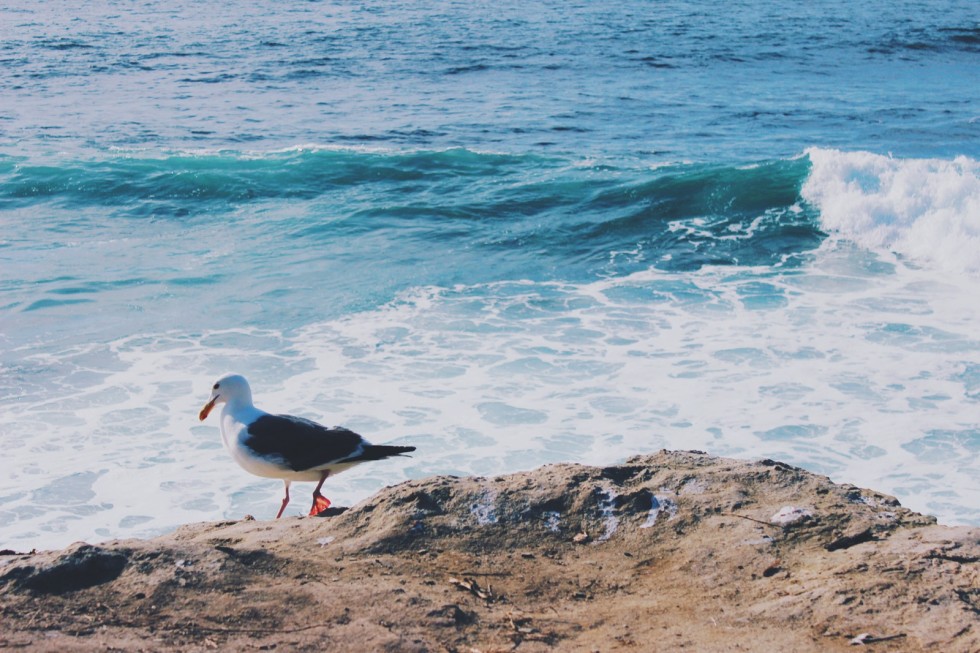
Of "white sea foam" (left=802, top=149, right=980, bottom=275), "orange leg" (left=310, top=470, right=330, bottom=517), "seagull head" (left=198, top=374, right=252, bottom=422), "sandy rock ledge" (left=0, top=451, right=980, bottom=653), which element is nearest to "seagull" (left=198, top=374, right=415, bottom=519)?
"orange leg" (left=310, top=470, right=330, bottom=517)

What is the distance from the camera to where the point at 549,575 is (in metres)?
Answer: 3.60

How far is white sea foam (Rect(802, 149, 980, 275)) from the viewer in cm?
1291

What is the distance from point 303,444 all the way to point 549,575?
1.88 metres

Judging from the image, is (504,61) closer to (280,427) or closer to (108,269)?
(108,269)

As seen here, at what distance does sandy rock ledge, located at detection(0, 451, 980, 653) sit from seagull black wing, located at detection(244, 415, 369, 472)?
75 centimetres

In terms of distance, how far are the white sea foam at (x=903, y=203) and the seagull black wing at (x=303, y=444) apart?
9.56 metres

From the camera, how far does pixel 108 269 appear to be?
12359 mm

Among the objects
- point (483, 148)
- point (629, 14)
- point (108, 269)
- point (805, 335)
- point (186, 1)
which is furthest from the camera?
point (186, 1)

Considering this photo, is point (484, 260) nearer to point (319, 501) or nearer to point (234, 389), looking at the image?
point (234, 389)

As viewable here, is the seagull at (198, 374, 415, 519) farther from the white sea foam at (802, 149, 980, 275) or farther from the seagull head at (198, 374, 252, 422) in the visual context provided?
the white sea foam at (802, 149, 980, 275)

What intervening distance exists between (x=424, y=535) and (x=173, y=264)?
9671mm

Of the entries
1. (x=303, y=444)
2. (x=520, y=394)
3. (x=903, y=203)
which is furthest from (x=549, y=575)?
(x=903, y=203)

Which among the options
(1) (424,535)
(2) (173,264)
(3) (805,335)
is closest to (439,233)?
(2) (173,264)

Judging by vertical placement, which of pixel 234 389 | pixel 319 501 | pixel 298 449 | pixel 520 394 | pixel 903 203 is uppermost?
pixel 234 389
